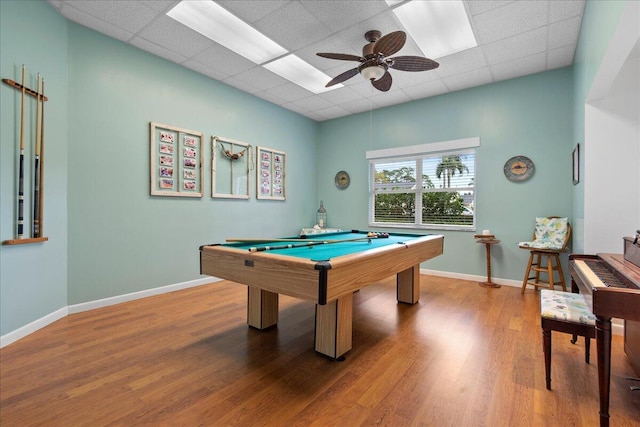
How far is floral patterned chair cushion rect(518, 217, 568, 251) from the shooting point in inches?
137

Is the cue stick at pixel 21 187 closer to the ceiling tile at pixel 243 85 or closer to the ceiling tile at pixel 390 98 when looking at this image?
the ceiling tile at pixel 243 85

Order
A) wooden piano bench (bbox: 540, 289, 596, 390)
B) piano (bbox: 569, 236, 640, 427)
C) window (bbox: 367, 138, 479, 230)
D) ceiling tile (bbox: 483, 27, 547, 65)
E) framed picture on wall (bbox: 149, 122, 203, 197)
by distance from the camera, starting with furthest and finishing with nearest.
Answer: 1. window (bbox: 367, 138, 479, 230)
2. framed picture on wall (bbox: 149, 122, 203, 197)
3. ceiling tile (bbox: 483, 27, 547, 65)
4. wooden piano bench (bbox: 540, 289, 596, 390)
5. piano (bbox: 569, 236, 640, 427)

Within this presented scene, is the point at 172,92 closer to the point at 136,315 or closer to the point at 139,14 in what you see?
the point at 139,14

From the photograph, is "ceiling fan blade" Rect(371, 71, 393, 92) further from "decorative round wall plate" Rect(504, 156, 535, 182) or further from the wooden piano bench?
the wooden piano bench

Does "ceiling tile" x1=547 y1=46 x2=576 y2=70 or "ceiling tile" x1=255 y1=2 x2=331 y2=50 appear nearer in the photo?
"ceiling tile" x1=255 y1=2 x2=331 y2=50

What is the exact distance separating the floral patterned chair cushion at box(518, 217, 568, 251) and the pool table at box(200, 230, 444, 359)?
65.5 inches

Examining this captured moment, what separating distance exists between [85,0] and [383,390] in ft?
12.7

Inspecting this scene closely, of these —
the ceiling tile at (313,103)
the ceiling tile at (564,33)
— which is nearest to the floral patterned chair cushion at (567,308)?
the ceiling tile at (564,33)

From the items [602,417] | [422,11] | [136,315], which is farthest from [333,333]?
[422,11]

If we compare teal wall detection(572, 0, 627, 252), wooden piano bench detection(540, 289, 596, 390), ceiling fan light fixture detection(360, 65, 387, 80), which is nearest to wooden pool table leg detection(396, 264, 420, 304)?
wooden piano bench detection(540, 289, 596, 390)

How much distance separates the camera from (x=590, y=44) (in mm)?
2420

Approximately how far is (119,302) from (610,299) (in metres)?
4.04

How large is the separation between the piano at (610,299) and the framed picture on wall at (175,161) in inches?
155

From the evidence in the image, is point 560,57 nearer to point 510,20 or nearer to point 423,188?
point 510,20
